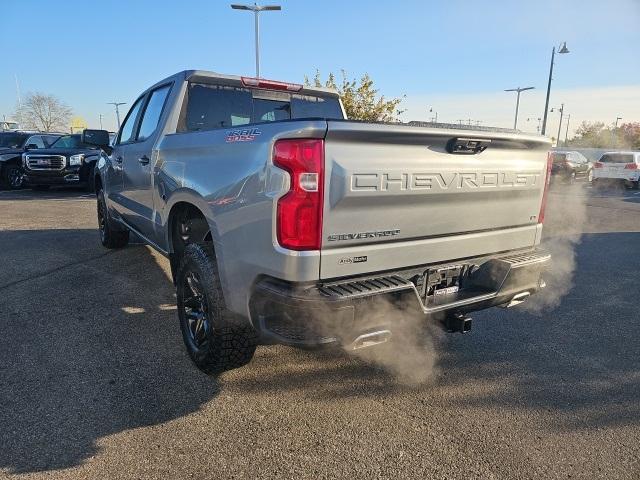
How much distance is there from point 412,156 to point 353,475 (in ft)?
5.27

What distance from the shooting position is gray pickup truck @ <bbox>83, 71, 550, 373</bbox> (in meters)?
2.21

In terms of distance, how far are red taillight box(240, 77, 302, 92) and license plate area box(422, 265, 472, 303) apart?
7.86 ft

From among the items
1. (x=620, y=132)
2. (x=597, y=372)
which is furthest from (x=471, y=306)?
(x=620, y=132)

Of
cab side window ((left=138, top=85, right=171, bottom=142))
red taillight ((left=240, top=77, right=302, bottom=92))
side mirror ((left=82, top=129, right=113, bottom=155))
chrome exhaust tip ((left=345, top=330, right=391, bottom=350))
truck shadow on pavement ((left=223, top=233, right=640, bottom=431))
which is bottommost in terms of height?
truck shadow on pavement ((left=223, top=233, right=640, bottom=431))

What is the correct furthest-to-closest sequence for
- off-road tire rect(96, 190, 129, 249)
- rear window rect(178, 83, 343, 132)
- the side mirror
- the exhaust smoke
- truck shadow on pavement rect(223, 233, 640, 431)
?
1. off-road tire rect(96, 190, 129, 249)
2. the side mirror
3. the exhaust smoke
4. rear window rect(178, 83, 343, 132)
5. truck shadow on pavement rect(223, 233, 640, 431)

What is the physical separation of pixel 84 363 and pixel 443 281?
2.50 metres

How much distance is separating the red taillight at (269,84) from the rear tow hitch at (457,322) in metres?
2.60

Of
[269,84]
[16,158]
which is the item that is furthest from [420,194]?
[16,158]

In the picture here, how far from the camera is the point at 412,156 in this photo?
8.06 feet

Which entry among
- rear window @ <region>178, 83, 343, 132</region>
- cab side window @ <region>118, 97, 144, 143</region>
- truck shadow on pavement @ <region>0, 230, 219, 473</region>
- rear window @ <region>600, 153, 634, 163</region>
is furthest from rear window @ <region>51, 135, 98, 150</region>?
rear window @ <region>600, 153, 634, 163</region>

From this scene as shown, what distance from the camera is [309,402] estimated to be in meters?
2.86

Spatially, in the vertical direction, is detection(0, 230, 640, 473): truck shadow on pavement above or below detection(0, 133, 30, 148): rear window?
below

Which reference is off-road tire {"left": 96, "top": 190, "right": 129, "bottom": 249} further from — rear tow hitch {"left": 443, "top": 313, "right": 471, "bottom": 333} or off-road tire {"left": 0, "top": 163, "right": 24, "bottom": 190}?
off-road tire {"left": 0, "top": 163, "right": 24, "bottom": 190}

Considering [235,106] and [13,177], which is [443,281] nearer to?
[235,106]
